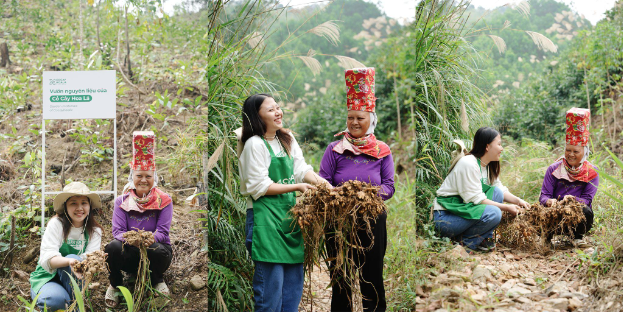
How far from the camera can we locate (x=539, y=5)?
3.75 meters

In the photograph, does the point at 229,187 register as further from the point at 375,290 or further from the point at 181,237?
the point at 375,290

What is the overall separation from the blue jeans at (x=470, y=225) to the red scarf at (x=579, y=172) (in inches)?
18.3

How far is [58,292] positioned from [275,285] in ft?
6.01

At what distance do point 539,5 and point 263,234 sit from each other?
2.75m

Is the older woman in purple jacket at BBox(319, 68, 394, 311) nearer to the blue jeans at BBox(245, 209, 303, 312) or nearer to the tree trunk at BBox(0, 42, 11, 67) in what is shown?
the blue jeans at BBox(245, 209, 303, 312)

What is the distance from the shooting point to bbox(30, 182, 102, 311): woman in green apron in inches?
149

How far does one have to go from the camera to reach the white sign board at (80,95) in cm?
394

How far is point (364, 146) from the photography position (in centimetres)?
345

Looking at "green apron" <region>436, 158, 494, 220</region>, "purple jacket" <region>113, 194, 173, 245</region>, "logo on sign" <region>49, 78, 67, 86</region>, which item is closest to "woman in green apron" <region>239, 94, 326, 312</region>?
"purple jacket" <region>113, 194, 173, 245</region>

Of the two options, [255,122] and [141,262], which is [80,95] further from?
[255,122]

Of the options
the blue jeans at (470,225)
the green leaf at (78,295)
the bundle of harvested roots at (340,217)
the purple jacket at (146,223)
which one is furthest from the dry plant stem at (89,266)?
the blue jeans at (470,225)

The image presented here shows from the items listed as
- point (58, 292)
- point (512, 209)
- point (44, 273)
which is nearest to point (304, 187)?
point (512, 209)

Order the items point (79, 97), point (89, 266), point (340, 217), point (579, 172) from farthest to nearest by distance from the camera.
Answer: point (79, 97)
point (89, 266)
point (579, 172)
point (340, 217)

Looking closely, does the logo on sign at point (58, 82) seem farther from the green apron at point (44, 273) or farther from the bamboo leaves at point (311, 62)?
the bamboo leaves at point (311, 62)
